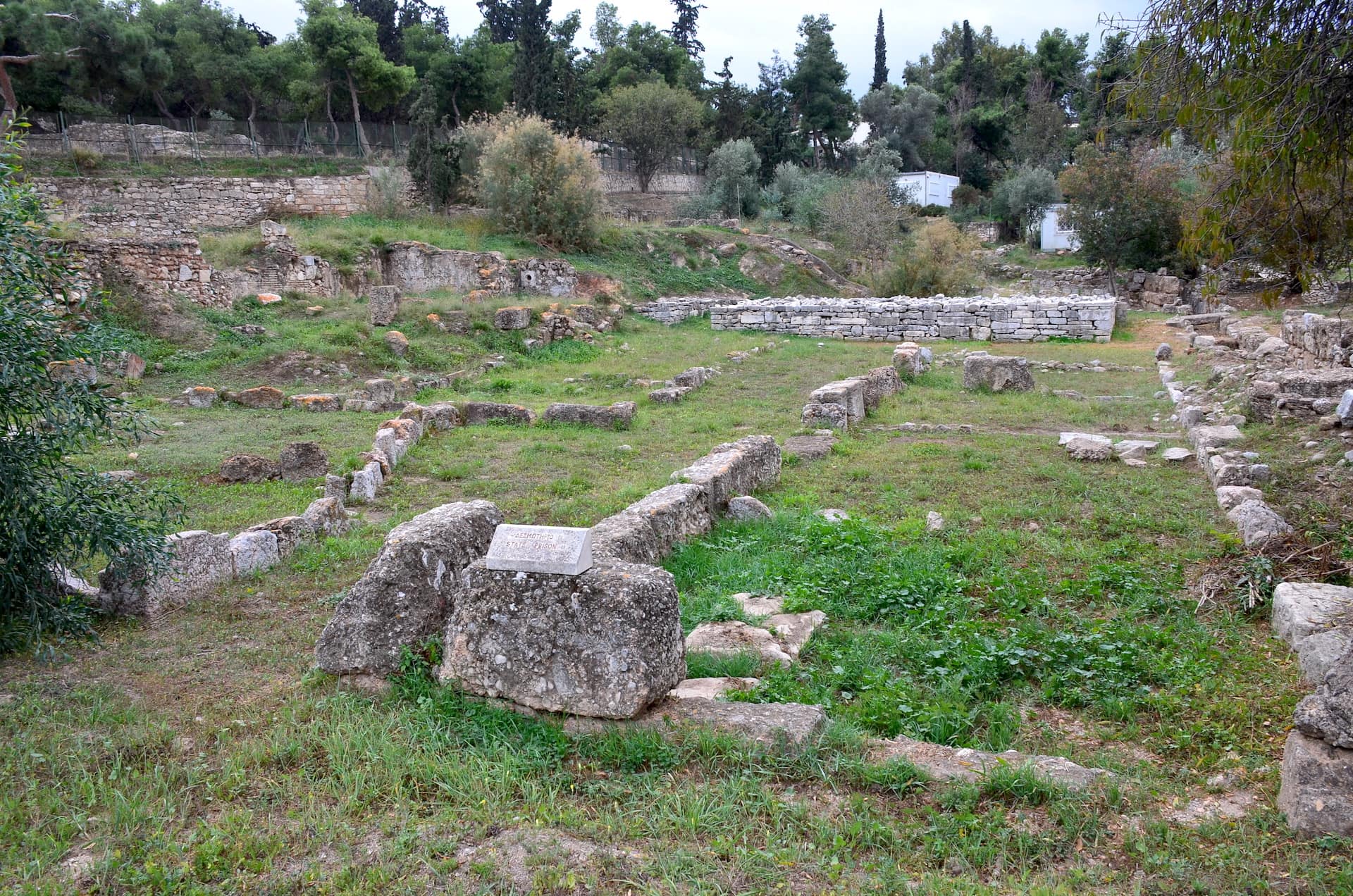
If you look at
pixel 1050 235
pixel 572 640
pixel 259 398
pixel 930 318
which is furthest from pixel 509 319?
pixel 1050 235

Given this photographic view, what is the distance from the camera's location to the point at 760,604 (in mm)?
5852

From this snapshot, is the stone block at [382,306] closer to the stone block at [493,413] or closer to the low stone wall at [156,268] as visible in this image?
the low stone wall at [156,268]

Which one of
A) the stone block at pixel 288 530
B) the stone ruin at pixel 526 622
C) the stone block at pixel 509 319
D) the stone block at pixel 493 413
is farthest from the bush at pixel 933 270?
the stone ruin at pixel 526 622

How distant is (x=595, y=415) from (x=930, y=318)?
1360 cm

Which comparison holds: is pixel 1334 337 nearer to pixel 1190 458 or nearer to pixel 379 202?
pixel 1190 458

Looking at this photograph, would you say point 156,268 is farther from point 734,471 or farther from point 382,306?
point 734,471

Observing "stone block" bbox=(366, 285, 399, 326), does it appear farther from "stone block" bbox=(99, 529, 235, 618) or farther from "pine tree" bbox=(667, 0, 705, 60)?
"pine tree" bbox=(667, 0, 705, 60)

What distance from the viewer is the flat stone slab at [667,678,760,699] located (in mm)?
4512

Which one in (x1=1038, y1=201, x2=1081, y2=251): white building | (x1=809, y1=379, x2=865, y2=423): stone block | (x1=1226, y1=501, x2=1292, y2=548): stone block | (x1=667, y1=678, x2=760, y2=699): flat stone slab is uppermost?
(x1=1038, y1=201, x2=1081, y2=251): white building

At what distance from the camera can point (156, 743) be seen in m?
3.85

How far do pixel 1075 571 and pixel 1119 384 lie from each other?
1079 cm

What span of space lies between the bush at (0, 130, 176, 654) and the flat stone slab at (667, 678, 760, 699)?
10.6ft

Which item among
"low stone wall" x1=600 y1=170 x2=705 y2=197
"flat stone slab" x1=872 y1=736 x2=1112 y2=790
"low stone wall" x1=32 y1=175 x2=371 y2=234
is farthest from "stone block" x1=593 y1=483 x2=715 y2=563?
"low stone wall" x1=600 y1=170 x2=705 y2=197

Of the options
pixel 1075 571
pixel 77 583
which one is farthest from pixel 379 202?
pixel 1075 571
